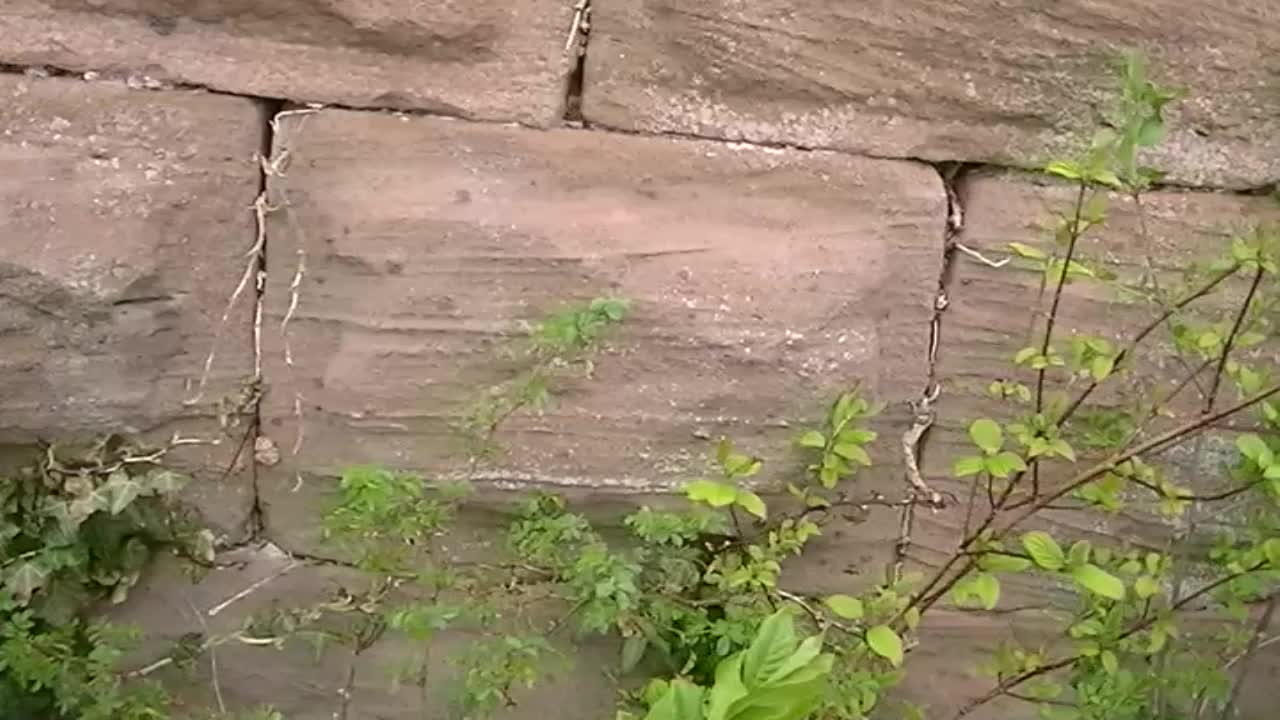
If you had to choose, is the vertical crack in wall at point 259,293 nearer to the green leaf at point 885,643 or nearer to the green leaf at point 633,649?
the green leaf at point 633,649

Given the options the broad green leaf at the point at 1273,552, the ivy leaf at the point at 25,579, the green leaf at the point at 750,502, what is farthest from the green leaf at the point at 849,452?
the ivy leaf at the point at 25,579

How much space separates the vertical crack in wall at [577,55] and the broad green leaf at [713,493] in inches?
23.3

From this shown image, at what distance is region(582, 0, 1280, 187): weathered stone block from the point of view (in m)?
2.39

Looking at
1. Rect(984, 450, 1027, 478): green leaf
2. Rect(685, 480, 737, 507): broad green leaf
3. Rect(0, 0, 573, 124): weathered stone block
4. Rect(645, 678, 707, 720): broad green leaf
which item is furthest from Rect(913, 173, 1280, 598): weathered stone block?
Rect(645, 678, 707, 720): broad green leaf

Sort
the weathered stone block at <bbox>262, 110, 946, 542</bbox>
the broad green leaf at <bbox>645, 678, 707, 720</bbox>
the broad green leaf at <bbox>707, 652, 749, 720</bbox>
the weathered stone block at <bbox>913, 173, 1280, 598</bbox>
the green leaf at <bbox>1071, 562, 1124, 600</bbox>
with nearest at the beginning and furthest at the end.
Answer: the broad green leaf at <bbox>707, 652, 749, 720</bbox>
the broad green leaf at <bbox>645, 678, 707, 720</bbox>
the green leaf at <bbox>1071, 562, 1124, 600</bbox>
the weathered stone block at <bbox>262, 110, 946, 542</bbox>
the weathered stone block at <bbox>913, 173, 1280, 598</bbox>

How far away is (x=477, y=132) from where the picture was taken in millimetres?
2408

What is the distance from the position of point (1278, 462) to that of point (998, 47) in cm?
74

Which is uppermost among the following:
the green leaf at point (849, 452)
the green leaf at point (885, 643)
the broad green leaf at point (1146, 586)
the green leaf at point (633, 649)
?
the green leaf at point (849, 452)

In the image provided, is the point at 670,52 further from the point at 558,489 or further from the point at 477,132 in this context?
the point at 558,489

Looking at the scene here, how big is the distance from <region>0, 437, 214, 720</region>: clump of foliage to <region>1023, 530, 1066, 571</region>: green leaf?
128cm

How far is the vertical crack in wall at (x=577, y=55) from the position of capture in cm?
240

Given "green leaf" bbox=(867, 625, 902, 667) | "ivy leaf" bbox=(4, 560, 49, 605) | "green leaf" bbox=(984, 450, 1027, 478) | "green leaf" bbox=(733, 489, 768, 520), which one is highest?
"green leaf" bbox=(984, 450, 1027, 478)

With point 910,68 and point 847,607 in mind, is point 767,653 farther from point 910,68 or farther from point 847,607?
point 910,68

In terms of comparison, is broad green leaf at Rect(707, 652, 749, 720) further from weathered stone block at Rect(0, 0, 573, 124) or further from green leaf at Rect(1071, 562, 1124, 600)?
weathered stone block at Rect(0, 0, 573, 124)
